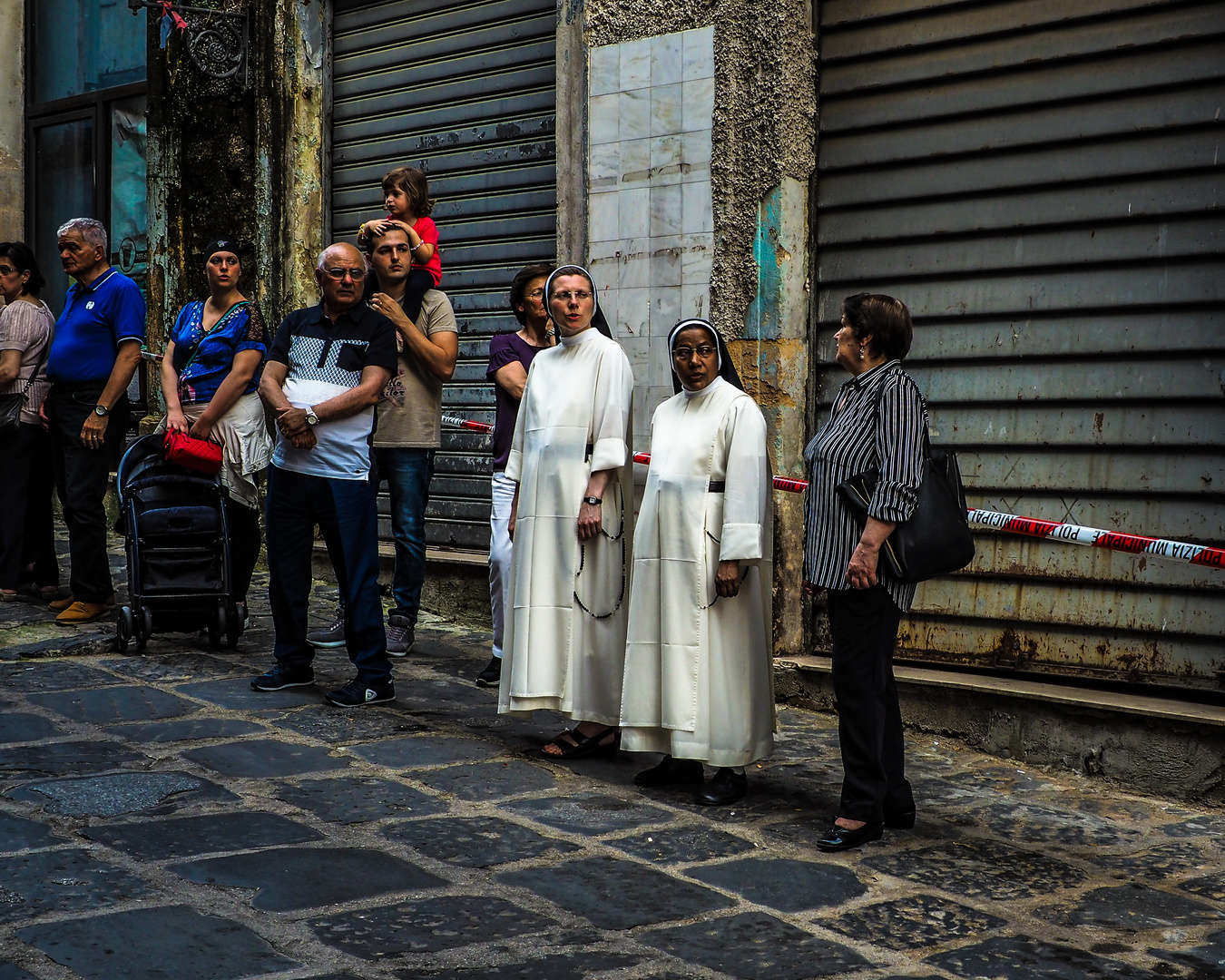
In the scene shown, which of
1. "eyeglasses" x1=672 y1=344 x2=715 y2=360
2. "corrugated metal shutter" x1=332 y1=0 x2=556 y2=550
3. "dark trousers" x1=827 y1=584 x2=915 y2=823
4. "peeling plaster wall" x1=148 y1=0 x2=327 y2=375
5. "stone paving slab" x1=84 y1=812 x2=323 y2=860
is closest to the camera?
"stone paving slab" x1=84 y1=812 x2=323 y2=860

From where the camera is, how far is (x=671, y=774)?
16.8 feet

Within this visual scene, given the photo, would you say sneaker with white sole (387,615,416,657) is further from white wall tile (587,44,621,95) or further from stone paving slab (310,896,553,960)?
stone paving slab (310,896,553,960)

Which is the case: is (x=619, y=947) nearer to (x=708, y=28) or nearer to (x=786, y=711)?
(x=786, y=711)

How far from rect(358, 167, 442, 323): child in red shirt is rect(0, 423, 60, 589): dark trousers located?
2503 mm

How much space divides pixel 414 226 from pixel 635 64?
1.45 m

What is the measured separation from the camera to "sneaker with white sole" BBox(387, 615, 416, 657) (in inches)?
289

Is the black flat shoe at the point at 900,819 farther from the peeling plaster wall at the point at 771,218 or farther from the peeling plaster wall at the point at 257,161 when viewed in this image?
the peeling plaster wall at the point at 257,161

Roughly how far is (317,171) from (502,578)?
189 inches

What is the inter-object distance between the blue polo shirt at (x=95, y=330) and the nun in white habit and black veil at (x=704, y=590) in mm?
3865

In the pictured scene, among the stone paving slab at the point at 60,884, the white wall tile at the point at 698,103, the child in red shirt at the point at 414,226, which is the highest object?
the white wall tile at the point at 698,103

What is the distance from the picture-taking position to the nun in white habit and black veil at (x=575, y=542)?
5.38 metres

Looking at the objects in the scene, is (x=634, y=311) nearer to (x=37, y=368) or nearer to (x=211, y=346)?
(x=211, y=346)

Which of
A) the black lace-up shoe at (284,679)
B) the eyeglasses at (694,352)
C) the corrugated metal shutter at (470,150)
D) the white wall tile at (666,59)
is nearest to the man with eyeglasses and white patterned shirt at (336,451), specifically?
the black lace-up shoe at (284,679)

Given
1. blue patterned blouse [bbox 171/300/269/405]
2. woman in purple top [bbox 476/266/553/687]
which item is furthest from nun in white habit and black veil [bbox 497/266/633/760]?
blue patterned blouse [bbox 171/300/269/405]
